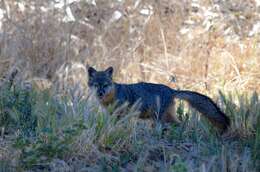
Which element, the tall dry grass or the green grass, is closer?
the green grass

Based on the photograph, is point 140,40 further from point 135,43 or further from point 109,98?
point 109,98

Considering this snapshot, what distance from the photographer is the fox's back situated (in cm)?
682

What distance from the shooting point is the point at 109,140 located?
198 inches

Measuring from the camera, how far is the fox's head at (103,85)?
6.86m

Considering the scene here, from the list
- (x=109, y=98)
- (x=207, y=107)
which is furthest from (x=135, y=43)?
(x=207, y=107)

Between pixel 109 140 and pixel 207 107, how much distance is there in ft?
4.39

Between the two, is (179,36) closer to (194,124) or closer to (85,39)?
(85,39)

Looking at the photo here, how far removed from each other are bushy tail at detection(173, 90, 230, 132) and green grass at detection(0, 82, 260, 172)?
0.07 meters

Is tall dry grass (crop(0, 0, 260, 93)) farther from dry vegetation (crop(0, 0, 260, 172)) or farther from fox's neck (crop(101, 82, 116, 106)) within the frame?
fox's neck (crop(101, 82, 116, 106))

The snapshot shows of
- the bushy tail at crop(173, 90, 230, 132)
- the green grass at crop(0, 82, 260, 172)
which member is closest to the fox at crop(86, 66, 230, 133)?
the bushy tail at crop(173, 90, 230, 132)

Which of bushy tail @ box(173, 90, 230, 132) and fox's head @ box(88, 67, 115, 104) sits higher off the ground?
fox's head @ box(88, 67, 115, 104)

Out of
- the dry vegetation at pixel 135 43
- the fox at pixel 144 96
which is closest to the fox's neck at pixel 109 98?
the fox at pixel 144 96

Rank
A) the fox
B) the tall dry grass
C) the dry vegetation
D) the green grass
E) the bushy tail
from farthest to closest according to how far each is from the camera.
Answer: the tall dry grass
the dry vegetation
the fox
the bushy tail
the green grass

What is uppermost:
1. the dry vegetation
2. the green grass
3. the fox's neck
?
the dry vegetation
